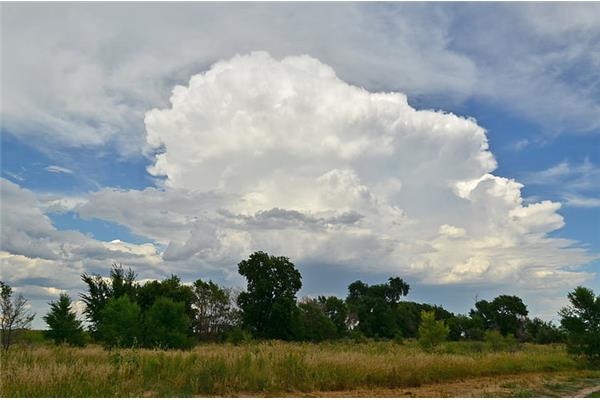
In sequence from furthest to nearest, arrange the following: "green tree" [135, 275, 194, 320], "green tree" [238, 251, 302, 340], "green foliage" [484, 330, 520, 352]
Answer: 1. "green tree" [238, 251, 302, 340]
2. "green tree" [135, 275, 194, 320]
3. "green foliage" [484, 330, 520, 352]

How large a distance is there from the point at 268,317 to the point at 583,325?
121 feet

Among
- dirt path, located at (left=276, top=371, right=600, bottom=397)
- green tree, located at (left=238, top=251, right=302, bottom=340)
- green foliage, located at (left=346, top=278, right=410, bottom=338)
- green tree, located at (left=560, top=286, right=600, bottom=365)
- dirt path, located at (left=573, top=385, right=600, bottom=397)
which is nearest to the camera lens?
dirt path, located at (left=276, top=371, right=600, bottom=397)

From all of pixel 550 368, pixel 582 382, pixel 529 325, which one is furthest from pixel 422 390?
pixel 529 325

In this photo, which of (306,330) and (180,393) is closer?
(180,393)

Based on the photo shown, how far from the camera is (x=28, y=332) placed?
33.5 metres

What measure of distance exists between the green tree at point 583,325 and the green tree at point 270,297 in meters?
33.7

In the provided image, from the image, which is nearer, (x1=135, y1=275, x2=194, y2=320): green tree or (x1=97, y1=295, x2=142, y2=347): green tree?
(x1=97, y1=295, x2=142, y2=347): green tree

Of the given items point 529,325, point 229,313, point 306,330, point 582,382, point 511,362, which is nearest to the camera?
point 582,382

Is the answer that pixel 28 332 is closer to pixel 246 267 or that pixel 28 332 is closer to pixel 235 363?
pixel 235 363

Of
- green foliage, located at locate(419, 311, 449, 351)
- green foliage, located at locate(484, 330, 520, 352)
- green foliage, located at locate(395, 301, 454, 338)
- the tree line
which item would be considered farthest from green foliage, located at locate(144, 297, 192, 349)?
green foliage, located at locate(395, 301, 454, 338)

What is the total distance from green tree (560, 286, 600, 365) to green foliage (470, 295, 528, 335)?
5426 cm

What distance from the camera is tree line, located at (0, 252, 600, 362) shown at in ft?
105

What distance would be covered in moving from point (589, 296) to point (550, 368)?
617 centimetres

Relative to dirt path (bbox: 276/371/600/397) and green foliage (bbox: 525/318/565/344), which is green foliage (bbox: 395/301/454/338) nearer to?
green foliage (bbox: 525/318/565/344)
